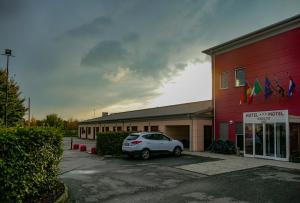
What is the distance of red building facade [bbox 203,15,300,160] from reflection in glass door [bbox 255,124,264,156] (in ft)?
0.21

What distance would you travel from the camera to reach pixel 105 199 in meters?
8.44

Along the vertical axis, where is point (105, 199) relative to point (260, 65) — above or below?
below

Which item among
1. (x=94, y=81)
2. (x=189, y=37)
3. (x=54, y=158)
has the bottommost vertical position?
(x=54, y=158)

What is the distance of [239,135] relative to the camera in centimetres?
2108

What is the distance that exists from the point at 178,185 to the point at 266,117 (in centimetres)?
1000

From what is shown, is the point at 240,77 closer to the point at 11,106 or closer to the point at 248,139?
the point at 248,139

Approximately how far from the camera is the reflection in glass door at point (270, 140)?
17.4m

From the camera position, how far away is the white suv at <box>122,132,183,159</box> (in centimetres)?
1797

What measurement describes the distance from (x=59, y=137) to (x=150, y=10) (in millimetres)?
10068

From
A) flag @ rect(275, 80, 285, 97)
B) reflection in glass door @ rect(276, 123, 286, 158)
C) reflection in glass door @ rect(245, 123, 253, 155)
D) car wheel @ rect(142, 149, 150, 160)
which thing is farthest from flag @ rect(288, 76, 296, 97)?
car wheel @ rect(142, 149, 150, 160)

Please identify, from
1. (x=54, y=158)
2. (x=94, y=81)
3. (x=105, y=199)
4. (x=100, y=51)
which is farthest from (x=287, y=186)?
(x=94, y=81)

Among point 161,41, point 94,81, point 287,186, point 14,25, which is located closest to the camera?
point 287,186

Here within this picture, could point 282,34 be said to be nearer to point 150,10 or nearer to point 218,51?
point 218,51

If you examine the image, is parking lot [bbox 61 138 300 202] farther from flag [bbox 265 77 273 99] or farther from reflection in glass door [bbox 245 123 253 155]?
flag [bbox 265 77 273 99]
